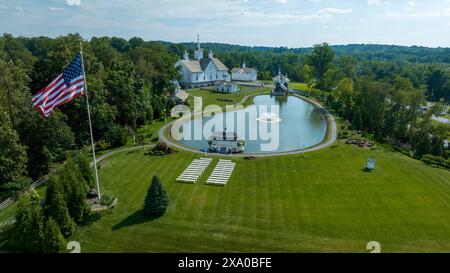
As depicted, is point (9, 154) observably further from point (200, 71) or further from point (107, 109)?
point (200, 71)

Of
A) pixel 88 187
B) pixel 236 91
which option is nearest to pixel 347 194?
pixel 88 187

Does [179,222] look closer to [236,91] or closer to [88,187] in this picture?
[88,187]

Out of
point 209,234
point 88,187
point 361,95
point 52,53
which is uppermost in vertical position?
point 52,53

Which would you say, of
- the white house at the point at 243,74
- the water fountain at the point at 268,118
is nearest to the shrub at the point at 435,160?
the water fountain at the point at 268,118

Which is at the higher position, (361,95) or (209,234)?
(361,95)

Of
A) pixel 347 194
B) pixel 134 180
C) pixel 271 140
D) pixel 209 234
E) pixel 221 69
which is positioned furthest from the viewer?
pixel 221 69

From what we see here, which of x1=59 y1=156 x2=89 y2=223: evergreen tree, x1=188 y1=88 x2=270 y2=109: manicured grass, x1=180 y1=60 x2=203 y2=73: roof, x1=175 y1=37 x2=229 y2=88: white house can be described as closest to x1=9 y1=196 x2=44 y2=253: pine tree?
x1=59 y1=156 x2=89 y2=223: evergreen tree
